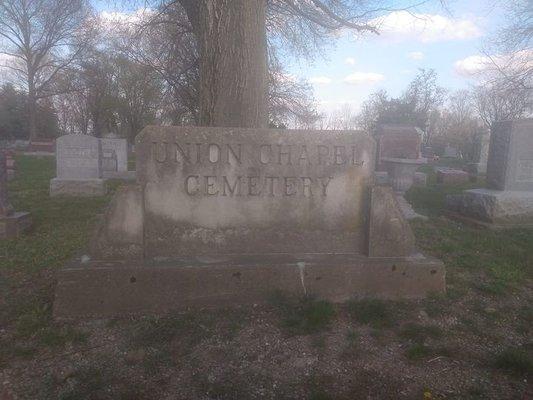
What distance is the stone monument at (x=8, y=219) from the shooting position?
262 inches

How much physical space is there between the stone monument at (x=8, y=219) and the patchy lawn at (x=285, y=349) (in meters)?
2.45

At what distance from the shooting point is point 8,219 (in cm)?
668

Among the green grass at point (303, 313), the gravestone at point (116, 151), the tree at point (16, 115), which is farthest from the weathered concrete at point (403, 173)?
the tree at point (16, 115)

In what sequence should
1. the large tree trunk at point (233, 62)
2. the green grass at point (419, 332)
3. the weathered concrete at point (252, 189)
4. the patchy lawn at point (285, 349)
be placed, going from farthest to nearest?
the large tree trunk at point (233, 62)
the weathered concrete at point (252, 189)
the green grass at point (419, 332)
the patchy lawn at point (285, 349)

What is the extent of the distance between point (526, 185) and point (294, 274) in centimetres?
647

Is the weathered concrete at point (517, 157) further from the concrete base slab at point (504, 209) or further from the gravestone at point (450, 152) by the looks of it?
the gravestone at point (450, 152)

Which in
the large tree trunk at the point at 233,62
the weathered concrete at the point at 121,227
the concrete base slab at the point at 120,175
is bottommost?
the concrete base slab at the point at 120,175

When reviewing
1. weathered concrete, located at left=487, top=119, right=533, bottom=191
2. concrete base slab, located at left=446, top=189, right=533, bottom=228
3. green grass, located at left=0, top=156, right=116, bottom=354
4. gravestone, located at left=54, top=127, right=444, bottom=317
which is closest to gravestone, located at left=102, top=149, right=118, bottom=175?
green grass, located at left=0, top=156, right=116, bottom=354

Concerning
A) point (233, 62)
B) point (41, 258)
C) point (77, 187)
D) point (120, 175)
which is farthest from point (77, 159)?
point (233, 62)

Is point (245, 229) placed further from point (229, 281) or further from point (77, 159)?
point (77, 159)

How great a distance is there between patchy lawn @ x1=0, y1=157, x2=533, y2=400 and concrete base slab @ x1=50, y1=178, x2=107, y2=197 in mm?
7131

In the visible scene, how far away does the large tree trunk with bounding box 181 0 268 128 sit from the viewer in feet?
17.7

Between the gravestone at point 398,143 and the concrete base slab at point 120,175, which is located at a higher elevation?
the gravestone at point 398,143

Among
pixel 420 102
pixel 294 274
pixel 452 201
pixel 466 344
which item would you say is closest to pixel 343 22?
pixel 452 201
